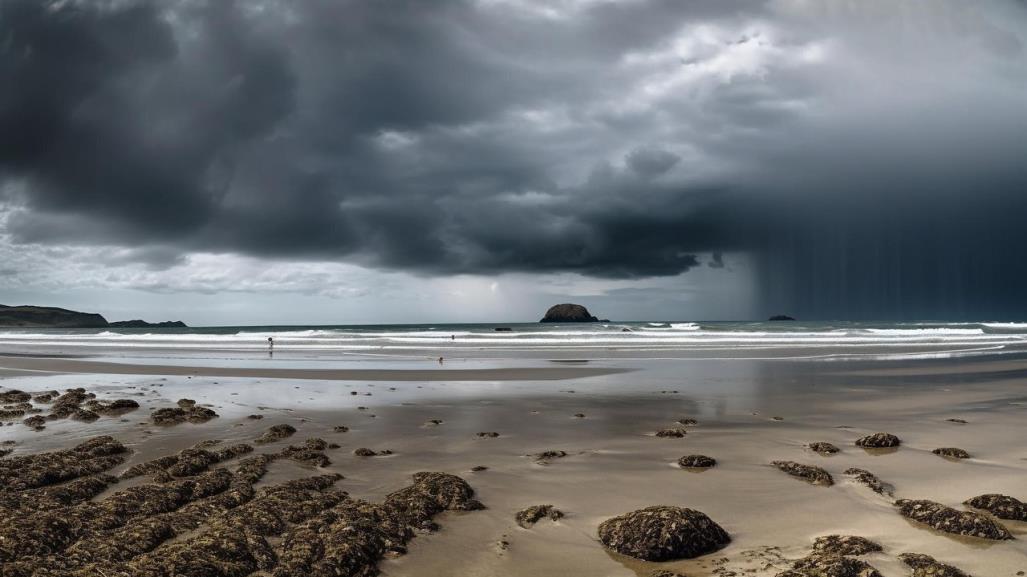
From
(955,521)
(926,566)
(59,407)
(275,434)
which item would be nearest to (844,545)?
(926,566)

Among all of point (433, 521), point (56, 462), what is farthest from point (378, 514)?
point (56, 462)

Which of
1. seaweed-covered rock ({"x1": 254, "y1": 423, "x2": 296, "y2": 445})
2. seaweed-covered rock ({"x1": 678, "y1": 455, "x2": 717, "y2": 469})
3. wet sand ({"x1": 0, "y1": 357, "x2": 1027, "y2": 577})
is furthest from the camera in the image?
seaweed-covered rock ({"x1": 254, "y1": 423, "x2": 296, "y2": 445})

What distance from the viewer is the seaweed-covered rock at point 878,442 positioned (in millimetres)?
8125

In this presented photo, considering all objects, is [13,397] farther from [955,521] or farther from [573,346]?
[573,346]

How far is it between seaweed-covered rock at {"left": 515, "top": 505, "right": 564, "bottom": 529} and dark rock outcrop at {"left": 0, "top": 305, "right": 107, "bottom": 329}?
177841 mm

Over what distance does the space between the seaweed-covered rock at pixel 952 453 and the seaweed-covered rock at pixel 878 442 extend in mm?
519

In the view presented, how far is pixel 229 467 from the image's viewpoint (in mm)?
6988

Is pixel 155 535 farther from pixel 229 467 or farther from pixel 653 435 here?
pixel 653 435

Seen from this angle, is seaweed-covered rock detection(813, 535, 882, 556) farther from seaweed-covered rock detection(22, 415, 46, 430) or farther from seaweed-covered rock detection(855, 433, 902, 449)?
seaweed-covered rock detection(22, 415, 46, 430)

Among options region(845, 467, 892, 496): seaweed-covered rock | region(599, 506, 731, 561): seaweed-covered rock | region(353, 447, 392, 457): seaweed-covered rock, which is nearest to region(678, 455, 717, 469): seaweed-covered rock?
region(845, 467, 892, 496): seaweed-covered rock

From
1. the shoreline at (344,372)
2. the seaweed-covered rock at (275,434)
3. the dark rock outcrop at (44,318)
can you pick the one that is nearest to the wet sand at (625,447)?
the seaweed-covered rock at (275,434)

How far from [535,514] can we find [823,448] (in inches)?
202

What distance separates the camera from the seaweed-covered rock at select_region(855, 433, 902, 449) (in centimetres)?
812

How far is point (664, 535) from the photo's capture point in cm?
440
